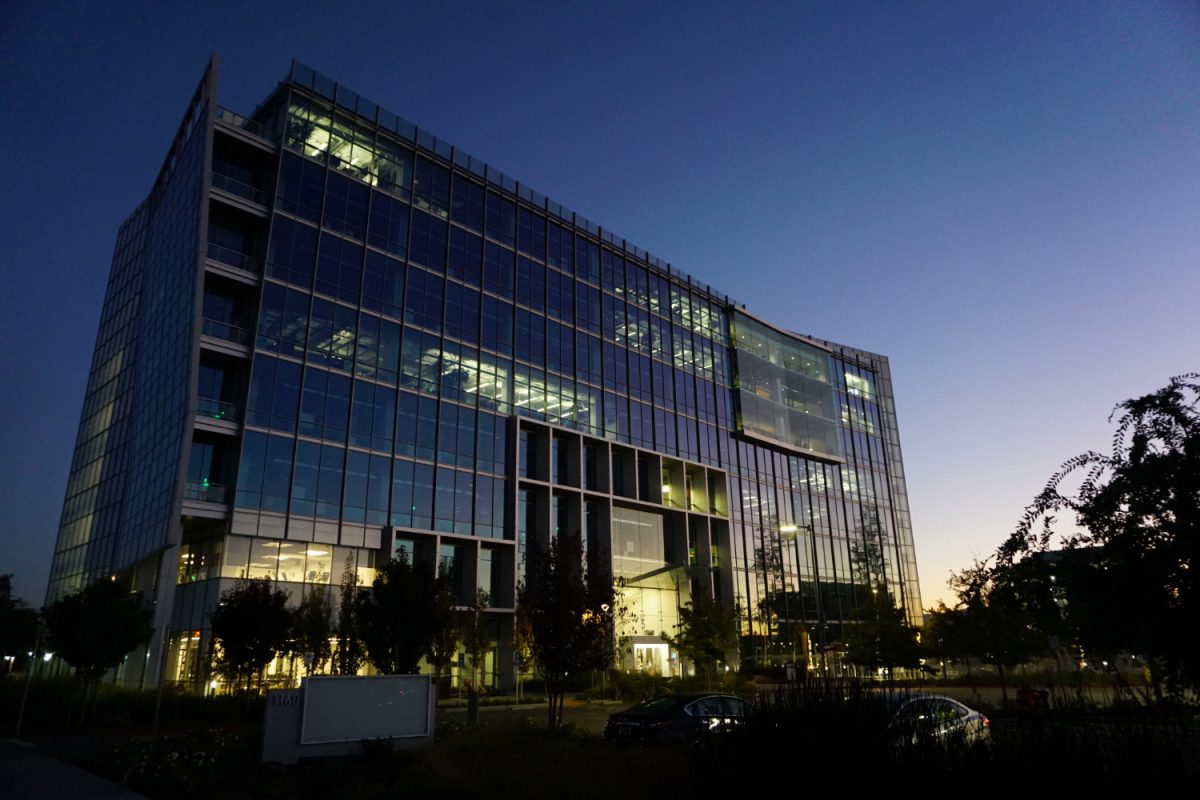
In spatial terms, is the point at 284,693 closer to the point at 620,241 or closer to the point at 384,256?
the point at 384,256

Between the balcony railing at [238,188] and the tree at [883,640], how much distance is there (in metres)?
40.9

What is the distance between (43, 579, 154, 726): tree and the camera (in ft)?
85.9

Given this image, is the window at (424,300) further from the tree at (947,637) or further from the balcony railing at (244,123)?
the tree at (947,637)

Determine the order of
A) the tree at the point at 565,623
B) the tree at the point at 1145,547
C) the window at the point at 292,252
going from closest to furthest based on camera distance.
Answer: the tree at the point at 1145,547 → the tree at the point at 565,623 → the window at the point at 292,252

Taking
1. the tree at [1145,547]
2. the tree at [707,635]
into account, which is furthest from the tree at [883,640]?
the tree at [1145,547]

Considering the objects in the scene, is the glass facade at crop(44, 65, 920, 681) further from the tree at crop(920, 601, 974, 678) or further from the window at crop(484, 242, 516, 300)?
the tree at crop(920, 601, 974, 678)

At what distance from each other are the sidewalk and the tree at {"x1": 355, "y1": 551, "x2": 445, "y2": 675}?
1313cm

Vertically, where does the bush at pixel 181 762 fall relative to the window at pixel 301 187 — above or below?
below

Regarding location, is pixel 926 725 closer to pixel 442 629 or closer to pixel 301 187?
pixel 442 629

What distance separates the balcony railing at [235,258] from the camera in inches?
1591

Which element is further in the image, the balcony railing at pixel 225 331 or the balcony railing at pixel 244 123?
the balcony railing at pixel 244 123

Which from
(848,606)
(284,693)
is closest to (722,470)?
(848,606)

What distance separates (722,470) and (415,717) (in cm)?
4877

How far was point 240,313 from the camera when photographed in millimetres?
41469
